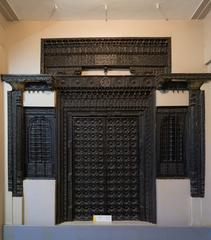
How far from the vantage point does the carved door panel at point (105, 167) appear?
399cm

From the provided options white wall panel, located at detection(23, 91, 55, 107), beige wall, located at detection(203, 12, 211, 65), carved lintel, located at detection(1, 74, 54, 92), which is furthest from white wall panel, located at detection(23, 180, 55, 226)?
beige wall, located at detection(203, 12, 211, 65)

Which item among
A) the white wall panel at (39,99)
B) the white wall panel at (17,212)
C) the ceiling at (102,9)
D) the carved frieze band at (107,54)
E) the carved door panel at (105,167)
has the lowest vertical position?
the white wall panel at (17,212)

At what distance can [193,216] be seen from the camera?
380cm

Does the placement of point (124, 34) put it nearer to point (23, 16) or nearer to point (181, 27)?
point (181, 27)

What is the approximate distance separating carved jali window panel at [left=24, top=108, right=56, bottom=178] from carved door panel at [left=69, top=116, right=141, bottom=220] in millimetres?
237

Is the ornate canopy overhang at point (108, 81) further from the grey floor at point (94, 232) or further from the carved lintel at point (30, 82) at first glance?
the grey floor at point (94, 232)

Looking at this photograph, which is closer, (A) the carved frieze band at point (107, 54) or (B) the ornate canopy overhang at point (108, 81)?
(B) the ornate canopy overhang at point (108, 81)

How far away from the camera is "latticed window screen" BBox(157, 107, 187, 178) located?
152 inches

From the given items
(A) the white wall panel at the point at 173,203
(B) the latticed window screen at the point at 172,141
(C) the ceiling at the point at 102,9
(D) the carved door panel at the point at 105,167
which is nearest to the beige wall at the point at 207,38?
(C) the ceiling at the point at 102,9

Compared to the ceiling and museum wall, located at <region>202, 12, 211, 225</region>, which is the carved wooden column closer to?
the ceiling

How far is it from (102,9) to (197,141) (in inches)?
68.8

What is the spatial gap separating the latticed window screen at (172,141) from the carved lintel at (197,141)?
9 cm

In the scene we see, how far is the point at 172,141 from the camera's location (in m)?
3.90

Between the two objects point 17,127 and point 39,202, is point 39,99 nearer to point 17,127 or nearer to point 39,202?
point 17,127
